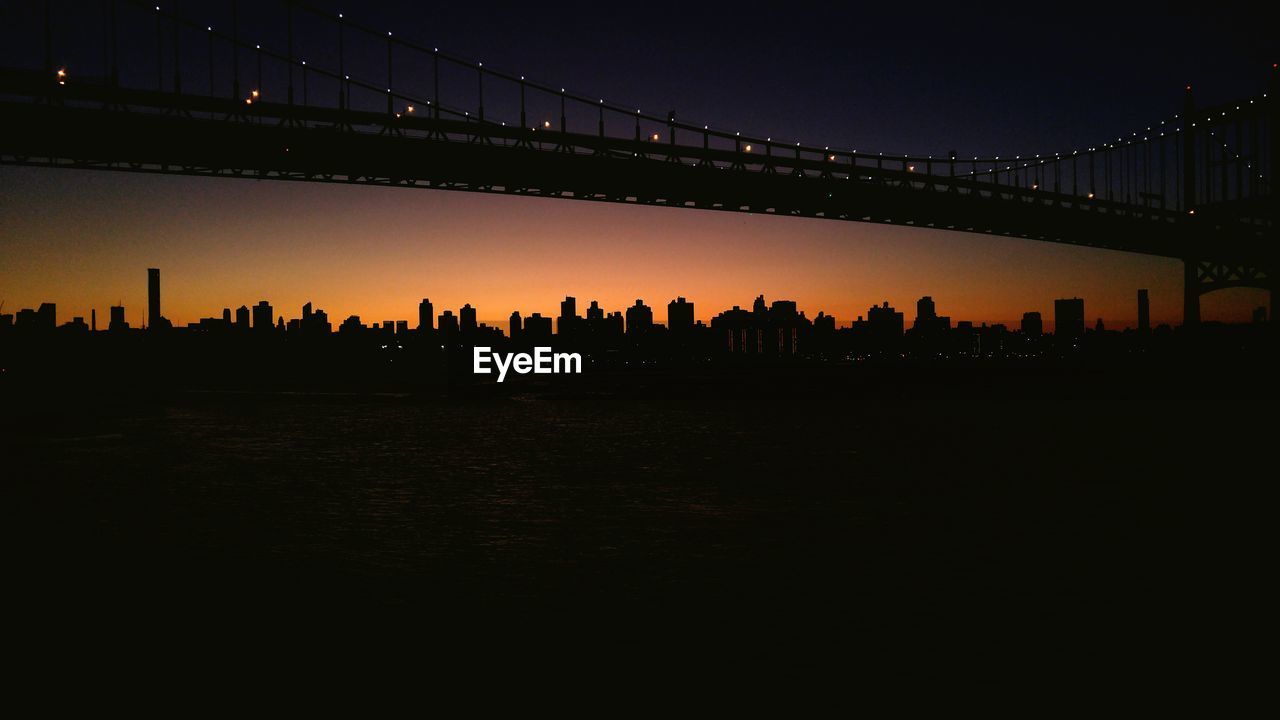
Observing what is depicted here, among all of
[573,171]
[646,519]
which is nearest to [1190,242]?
[573,171]

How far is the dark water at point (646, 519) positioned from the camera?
24.2ft

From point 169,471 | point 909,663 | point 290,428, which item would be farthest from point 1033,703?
point 290,428

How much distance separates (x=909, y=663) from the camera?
5613 millimetres

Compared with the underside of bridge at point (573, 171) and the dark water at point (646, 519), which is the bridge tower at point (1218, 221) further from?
the dark water at point (646, 519)

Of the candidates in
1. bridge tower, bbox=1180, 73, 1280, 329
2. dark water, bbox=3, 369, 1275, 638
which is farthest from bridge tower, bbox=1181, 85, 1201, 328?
dark water, bbox=3, 369, 1275, 638

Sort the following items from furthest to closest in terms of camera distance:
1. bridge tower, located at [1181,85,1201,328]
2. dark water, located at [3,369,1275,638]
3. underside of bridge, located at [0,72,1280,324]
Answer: bridge tower, located at [1181,85,1201,328] < underside of bridge, located at [0,72,1280,324] < dark water, located at [3,369,1275,638]

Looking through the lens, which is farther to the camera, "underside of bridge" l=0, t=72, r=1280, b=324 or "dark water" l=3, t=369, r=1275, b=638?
"underside of bridge" l=0, t=72, r=1280, b=324

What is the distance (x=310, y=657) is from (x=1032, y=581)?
18.8 feet

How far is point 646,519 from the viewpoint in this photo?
10.8 m

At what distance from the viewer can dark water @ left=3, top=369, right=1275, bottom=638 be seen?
→ 737cm

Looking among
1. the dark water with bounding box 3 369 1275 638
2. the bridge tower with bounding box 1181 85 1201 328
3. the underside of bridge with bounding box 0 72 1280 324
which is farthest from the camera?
the bridge tower with bounding box 1181 85 1201 328

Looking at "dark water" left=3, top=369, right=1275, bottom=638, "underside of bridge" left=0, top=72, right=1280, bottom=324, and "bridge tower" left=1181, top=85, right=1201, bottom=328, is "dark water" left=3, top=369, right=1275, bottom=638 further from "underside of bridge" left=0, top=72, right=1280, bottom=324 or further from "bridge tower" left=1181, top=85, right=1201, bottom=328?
"bridge tower" left=1181, top=85, right=1201, bottom=328

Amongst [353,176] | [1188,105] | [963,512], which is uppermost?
[1188,105]

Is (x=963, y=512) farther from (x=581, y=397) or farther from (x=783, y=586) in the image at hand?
(x=581, y=397)
